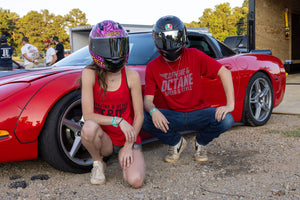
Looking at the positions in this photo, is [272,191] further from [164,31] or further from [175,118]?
[164,31]

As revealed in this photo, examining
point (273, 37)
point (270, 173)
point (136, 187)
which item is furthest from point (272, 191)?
point (273, 37)

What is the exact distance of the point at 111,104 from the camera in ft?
8.56

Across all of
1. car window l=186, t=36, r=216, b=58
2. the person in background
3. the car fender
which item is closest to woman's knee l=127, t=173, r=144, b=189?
the person in background

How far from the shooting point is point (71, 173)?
2828 millimetres

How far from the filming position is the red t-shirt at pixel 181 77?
296cm

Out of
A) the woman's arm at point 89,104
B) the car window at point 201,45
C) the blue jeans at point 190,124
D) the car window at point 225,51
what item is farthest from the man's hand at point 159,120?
the car window at point 225,51

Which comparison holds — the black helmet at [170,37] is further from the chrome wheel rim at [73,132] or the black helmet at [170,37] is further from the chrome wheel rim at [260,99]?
the chrome wheel rim at [260,99]

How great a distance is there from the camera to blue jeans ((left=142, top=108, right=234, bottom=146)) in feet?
9.72

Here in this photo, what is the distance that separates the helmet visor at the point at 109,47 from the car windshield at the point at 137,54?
98 centimetres

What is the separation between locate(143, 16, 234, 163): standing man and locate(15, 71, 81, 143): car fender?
77 cm

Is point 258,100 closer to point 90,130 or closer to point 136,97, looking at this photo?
point 136,97

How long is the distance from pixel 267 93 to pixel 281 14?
9654 mm

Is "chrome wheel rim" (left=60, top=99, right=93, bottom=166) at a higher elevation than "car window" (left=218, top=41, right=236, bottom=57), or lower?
lower

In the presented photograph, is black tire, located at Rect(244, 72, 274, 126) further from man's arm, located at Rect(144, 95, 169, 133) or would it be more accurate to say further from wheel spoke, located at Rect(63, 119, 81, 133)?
wheel spoke, located at Rect(63, 119, 81, 133)
